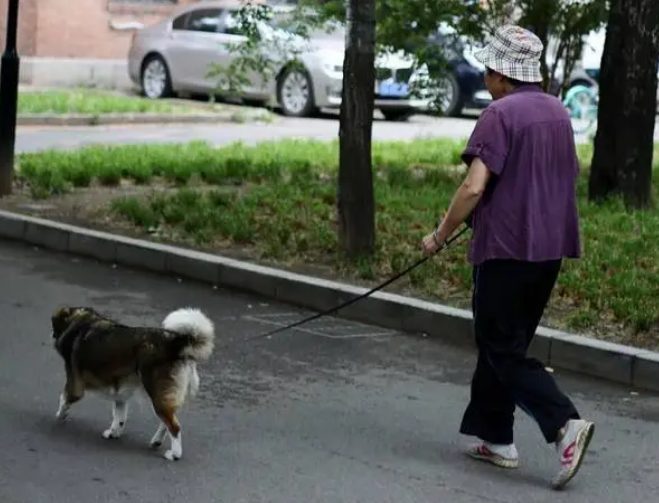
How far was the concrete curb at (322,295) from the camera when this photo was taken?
8.20 meters

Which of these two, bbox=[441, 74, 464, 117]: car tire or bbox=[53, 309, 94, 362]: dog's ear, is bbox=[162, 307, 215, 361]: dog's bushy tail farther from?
bbox=[441, 74, 464, 117]: car tire

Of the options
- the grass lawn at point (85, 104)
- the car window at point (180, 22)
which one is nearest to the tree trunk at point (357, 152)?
the grass lawn at point (85, 104)

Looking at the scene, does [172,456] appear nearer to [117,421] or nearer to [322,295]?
[117,421]

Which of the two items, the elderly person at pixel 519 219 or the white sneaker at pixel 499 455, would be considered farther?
the white sneaker at pixel 499 455

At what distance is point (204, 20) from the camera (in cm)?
2545

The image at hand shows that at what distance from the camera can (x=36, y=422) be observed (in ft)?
22.0

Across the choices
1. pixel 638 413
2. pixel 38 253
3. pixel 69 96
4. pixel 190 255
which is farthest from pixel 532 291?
pixel 69 96

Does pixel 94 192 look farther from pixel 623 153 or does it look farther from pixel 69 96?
pixel 69 96

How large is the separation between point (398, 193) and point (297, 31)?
1.92 metres

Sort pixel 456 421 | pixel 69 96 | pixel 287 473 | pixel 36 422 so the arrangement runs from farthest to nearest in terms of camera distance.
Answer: pixel 69 96, pixel 456 421, pixel 36 422, pixel 287 473

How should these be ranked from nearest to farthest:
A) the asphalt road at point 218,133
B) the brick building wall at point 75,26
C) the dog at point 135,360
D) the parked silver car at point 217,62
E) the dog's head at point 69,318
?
1. the dog at point 135,360
2. the dog's head at point 69,318
3. the asphalt road at point 218,133
4. the parked silver car at point 217,62
5. the brick building wall at point 75,26

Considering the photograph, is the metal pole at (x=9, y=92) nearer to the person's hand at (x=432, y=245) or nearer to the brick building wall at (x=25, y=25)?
the person's hand at (x=432, y=245)

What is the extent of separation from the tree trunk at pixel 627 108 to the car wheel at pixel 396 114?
12.2 meters

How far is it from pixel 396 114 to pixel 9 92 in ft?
42.9
